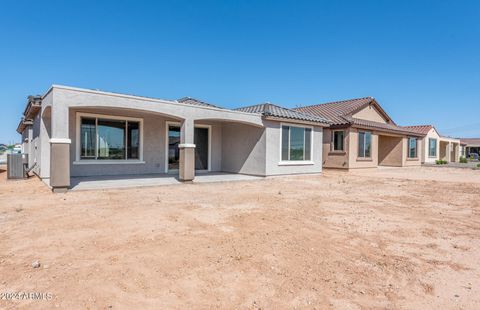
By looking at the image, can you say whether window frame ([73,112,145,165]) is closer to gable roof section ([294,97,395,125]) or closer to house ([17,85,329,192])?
house ([17,85,329,192])

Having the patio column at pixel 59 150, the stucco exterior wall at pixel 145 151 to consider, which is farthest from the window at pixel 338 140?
the patio column at pixel 59 150

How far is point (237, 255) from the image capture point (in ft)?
11.8

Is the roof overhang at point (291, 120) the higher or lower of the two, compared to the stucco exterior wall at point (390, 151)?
higher

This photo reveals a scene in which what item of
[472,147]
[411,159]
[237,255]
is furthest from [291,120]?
[472,147]

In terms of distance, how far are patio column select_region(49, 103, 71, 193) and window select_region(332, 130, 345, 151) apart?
1573 centimetres

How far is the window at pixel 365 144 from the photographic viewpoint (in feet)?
59.9

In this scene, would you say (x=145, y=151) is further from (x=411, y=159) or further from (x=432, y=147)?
(x=432, y=147)

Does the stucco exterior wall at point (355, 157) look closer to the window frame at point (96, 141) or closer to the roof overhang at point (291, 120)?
the roof overhang at point (291, 120)

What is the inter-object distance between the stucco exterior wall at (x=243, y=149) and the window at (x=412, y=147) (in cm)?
1834

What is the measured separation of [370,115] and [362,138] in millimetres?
5343

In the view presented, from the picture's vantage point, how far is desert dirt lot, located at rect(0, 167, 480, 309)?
2588mm

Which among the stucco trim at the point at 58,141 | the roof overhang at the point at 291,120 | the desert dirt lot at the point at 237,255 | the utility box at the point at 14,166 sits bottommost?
the desert dirt lot at the point at 237,255

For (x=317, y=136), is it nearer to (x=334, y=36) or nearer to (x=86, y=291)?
(x=334, y=36)

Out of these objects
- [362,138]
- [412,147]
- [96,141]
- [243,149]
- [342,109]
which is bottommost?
[243,149]
